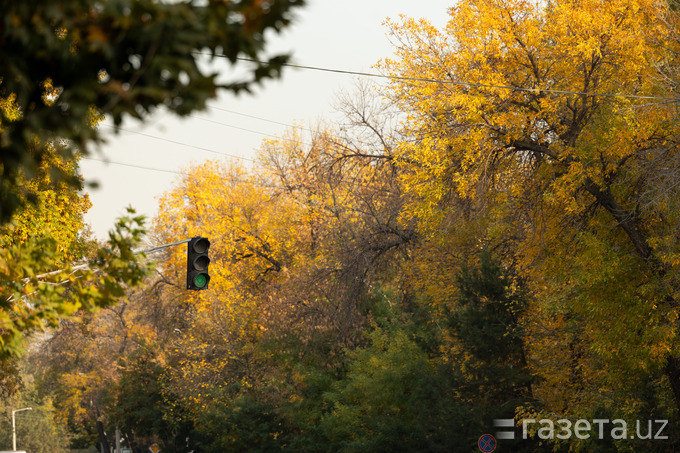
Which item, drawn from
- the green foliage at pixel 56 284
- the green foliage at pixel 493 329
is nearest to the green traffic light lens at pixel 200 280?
the green foliage at pixel 56 284

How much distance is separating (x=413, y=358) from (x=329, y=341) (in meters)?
5.52

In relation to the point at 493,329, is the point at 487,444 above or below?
below

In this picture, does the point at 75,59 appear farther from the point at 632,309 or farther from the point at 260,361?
the point at 260,361

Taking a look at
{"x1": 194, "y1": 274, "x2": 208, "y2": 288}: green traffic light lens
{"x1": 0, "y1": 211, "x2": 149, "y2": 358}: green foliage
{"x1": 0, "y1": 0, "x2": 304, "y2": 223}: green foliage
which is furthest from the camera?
{"x1": 194, "y1": 274, "x2": 208, "y2": 288}: green traffic light lens

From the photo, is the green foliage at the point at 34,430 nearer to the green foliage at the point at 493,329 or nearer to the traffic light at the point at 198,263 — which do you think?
the green foliage at the point at 493,329

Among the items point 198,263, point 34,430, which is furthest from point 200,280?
point 34,430

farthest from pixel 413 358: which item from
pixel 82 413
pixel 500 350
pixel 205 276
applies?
pixel 82 413

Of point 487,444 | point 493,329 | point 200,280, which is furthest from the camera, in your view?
point 493,329

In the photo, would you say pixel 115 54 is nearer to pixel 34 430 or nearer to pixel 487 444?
pixel 487 444

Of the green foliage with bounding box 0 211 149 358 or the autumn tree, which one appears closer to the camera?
the green foliage with bounding box 0 211 149 358

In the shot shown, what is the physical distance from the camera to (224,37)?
4.21 m

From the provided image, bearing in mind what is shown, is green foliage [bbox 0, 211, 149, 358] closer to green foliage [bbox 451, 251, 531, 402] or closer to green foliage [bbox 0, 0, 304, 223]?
green foliage [bbox 0, 0, 304, 223]

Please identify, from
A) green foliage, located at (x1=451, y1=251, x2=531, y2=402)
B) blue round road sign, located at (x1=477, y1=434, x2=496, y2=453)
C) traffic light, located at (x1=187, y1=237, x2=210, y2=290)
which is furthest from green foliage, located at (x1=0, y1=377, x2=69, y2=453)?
traffic light, located at (x1=187, y1=237, x2=210, y2=290)

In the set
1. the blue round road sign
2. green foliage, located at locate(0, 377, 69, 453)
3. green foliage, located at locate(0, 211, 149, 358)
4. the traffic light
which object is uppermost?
the traffic light
